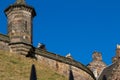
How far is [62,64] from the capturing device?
59.1 m

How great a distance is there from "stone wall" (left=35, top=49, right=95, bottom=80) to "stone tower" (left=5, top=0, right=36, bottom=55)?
10.0ft

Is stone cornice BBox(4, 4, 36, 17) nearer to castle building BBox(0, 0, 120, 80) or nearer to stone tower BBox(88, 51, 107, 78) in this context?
castle building BBox(0, 0, 120, 80)

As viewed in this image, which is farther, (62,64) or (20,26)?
(62,64)

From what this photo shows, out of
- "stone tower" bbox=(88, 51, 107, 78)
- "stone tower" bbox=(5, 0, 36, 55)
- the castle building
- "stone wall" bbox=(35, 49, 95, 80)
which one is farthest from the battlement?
"stone tower" bbox=(88, 51, 107, 78)

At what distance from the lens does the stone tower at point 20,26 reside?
52.9 meters

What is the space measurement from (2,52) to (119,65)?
20057mm

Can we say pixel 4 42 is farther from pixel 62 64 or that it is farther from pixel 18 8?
pixel 62 64

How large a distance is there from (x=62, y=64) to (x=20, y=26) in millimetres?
8475

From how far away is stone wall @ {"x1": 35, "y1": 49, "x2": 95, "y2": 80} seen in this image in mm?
56594

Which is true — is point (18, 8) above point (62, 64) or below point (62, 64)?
above

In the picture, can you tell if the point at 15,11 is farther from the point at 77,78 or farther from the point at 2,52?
the point at 77,78

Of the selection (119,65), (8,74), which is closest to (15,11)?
(8,74)

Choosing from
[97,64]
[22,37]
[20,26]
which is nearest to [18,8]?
[20,26]

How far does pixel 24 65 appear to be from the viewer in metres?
50.0
